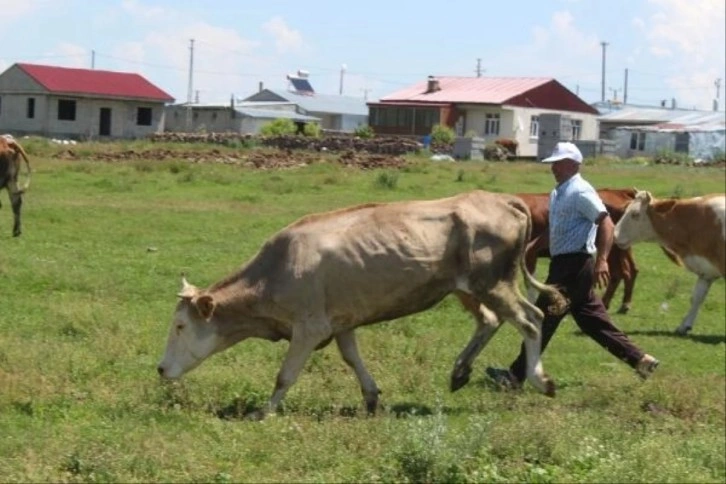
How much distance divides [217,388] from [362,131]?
5616 centimetres

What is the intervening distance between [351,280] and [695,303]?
7.04 m

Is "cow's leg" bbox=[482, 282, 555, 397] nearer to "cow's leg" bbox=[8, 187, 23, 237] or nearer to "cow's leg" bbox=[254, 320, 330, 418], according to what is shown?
"cow's leg" bbox=[254, 320, 330, 418]

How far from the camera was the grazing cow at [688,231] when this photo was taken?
1540cm

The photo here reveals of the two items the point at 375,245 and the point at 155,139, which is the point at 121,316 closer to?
the point at 375,245

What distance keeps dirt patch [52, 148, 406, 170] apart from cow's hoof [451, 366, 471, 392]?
25060 millimetres

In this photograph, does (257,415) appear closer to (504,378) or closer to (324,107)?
(504,378)

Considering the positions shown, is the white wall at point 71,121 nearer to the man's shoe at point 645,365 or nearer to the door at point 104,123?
the door at point 104,123

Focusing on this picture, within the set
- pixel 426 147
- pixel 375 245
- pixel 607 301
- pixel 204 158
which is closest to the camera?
pixel 375 245

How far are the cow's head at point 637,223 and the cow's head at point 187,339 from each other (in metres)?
7.14

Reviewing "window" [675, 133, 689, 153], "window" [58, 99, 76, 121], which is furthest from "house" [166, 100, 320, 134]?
"window" [58, 99, 76, 121]

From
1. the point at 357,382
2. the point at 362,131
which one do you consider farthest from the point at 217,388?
the point at 362,131

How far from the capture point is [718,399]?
36.4 feet

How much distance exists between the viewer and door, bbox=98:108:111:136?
43.9 meters

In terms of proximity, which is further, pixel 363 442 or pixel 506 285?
pixel 506 285
